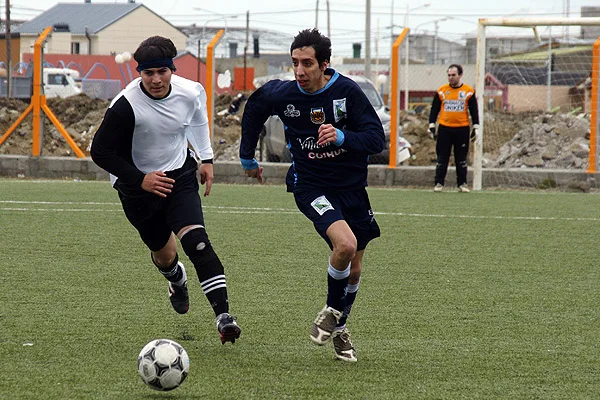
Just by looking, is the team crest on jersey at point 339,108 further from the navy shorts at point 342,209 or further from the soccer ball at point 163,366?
the soccer ball at point 163,366

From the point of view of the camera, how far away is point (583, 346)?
5637 millimetres

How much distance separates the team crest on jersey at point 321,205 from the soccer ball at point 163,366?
4.12ft

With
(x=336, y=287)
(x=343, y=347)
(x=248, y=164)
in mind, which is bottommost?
(x=343, y=347)

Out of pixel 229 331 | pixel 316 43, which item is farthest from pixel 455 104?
pixel 229 331

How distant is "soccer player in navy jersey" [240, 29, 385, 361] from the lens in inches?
211

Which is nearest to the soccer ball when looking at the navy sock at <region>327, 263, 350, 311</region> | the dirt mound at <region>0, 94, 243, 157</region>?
the navy sock at <region>327, 263, 350, 311</region>

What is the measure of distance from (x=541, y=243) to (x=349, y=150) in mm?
5260

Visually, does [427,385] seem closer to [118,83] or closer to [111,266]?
[111,266]

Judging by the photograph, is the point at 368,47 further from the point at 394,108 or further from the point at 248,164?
the point at 248,164

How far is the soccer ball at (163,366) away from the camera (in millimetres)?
4445

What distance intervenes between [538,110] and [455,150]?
13128 millimetres

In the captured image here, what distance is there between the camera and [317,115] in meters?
5.46

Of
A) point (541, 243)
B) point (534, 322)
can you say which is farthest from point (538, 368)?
point (541, 243)

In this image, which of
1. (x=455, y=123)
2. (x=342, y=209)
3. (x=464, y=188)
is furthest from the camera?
(x=455, y=123)
